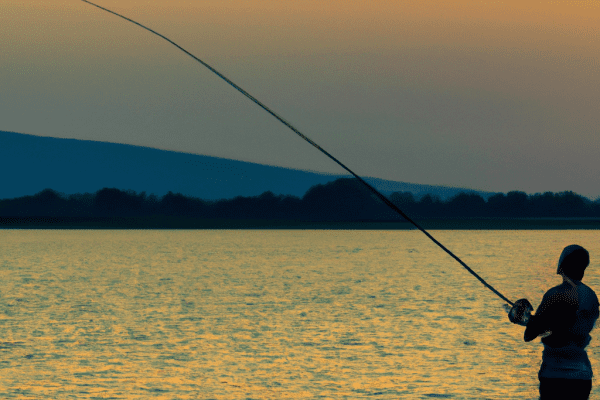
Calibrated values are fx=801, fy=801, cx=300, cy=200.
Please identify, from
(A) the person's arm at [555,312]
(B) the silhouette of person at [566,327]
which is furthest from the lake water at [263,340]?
(A) the person's arm at [555,312]

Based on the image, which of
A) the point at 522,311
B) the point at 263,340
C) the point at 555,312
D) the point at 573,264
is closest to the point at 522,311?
the point at 522,311

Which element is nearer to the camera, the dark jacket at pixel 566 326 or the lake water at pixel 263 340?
the dark jacket at pixel 566 326

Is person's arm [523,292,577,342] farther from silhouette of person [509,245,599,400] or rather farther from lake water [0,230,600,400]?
lake water [0,230,600,400]

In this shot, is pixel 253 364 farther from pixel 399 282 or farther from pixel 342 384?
pixel 399 282

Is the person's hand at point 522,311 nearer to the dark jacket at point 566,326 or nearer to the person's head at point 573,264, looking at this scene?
the dark jacket at point 566,326

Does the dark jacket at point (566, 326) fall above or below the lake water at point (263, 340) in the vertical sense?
above

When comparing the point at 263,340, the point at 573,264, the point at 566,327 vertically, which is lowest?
the point at 263,340

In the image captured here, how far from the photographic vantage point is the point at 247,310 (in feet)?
50.4

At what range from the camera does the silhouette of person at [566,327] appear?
4207 mm

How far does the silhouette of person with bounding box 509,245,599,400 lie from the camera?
13.8ft

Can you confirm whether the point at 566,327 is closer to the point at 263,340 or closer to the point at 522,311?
the point at 522,311

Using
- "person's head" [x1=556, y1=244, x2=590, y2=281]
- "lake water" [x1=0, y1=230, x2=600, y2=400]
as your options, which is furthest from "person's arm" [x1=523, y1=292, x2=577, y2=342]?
"lake water" [x1=0, y1=230, x2=600, y2=400]

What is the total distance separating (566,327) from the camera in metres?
4.22

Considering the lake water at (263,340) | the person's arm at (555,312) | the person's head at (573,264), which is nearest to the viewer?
the person's arm at (555,312)
